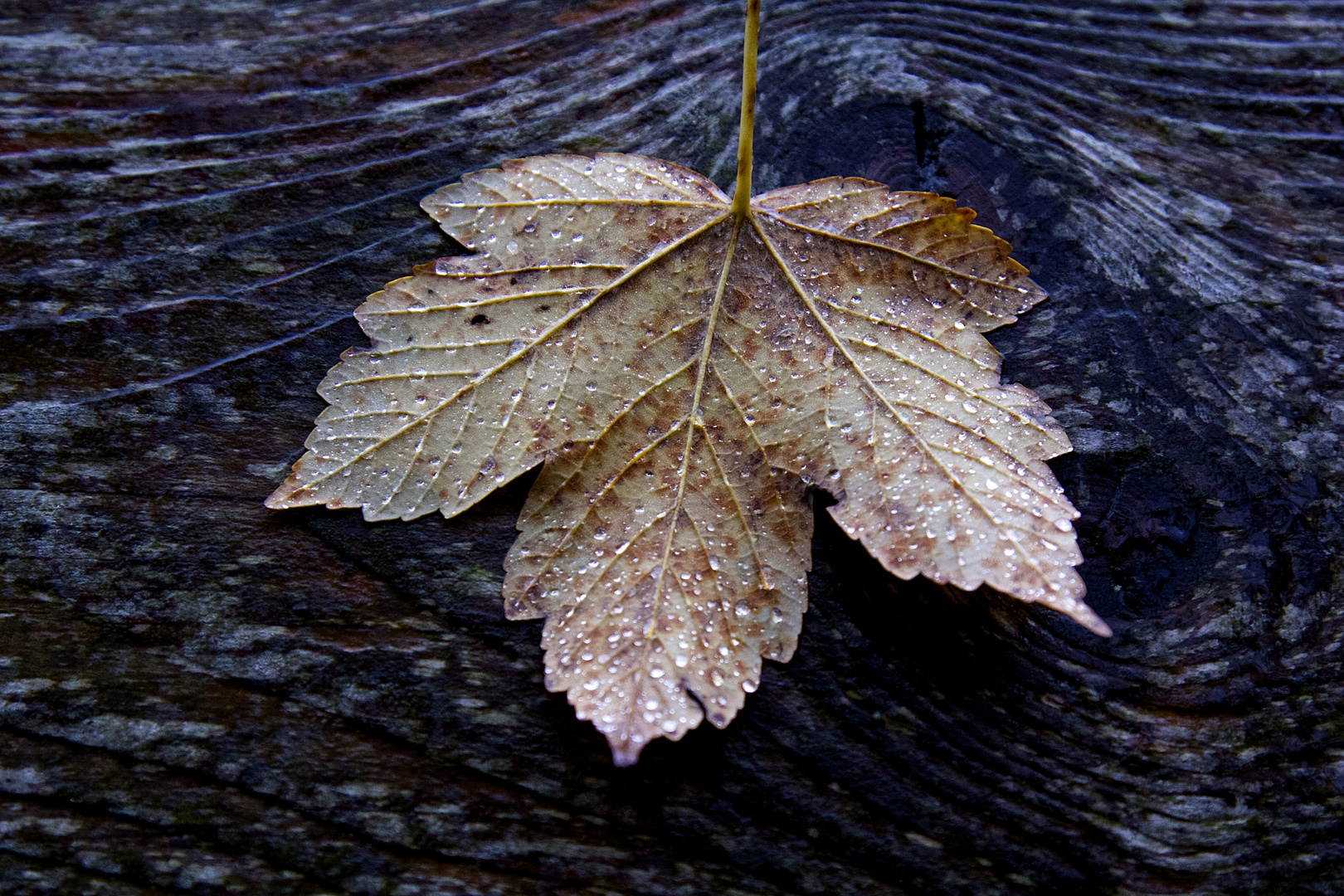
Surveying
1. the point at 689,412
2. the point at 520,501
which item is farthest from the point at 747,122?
the point at 520,501

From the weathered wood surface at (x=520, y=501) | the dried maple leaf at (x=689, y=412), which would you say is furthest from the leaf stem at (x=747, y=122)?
the weathered wood surface at (x=520, y=501)

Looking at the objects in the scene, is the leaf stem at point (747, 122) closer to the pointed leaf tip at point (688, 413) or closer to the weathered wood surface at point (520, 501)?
the pointed leaf tip at point (688, 413)

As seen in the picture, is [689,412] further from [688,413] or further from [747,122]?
[747,122]

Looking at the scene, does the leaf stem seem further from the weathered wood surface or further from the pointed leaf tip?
the weathered wood surface

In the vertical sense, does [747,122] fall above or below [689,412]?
above

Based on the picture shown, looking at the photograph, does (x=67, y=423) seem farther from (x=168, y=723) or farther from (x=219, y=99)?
(x=219, y=99)

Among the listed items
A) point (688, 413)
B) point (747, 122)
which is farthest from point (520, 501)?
point (747, 122)
